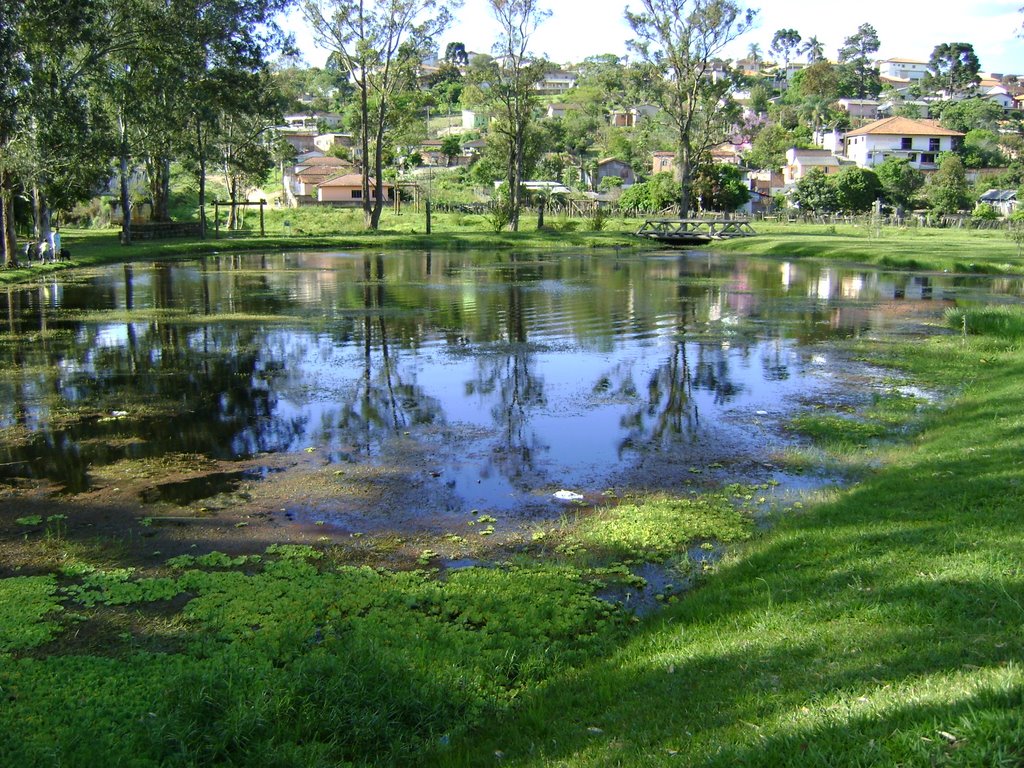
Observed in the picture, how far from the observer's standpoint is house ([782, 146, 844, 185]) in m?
113

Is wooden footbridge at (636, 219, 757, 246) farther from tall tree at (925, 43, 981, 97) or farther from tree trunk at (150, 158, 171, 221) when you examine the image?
tall tree at (925, 43, 981, 97)

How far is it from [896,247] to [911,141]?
8134cm

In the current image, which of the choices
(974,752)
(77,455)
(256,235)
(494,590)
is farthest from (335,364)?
(256,235)

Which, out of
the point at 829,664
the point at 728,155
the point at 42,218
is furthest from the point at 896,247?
the point at 728,155

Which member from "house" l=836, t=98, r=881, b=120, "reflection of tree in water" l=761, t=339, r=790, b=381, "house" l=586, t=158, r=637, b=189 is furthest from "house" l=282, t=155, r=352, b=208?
"house" l=836, t=98, r=881, b=120

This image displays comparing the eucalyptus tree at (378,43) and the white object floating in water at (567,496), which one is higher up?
the eucalyptus tree at (378,43)

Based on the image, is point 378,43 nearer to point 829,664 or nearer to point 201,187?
point 201,187

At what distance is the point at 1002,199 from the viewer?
83.8m

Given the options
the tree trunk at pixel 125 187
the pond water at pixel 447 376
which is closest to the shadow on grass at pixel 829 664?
the pond water at pixel 447 376

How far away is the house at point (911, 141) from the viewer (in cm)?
11531

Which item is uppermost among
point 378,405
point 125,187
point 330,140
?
point 330,140

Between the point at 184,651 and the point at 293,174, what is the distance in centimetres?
10110

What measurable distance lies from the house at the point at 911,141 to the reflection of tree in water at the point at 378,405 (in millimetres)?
111516

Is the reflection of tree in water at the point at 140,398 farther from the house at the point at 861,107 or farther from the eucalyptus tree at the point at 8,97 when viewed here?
the house at the point at 861,107
